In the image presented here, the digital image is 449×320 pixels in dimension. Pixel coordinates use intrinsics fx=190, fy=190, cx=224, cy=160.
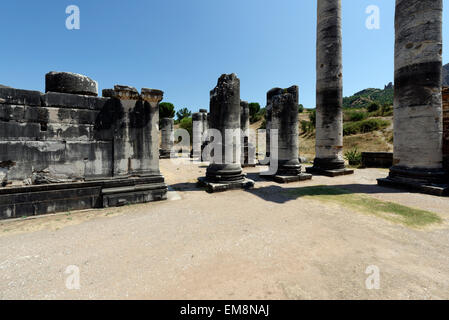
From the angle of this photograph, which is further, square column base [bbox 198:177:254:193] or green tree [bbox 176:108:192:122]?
green tree [bbox 176:108:192:122]

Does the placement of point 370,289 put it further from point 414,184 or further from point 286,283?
point 414,184

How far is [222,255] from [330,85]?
33.9ft

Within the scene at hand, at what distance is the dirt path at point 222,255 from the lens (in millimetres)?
1969

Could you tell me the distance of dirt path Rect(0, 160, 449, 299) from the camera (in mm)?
1969

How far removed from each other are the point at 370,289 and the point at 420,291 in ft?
1.61

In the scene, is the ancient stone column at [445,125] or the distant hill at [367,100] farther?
the distant hill at [367,100]

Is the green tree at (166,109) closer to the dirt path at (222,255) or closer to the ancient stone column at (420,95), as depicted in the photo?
the ancient stone column at (420,95)

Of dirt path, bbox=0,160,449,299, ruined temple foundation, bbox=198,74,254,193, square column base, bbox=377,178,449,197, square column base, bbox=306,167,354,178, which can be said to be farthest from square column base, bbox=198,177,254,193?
square column base, bbox=377,178,449,197

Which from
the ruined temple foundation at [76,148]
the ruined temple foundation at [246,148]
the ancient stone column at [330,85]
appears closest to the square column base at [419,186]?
the ancient stone column at [330,85]

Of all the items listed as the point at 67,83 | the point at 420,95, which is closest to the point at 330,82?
the point at 420,95

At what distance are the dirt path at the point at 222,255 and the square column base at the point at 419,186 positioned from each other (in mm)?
1994

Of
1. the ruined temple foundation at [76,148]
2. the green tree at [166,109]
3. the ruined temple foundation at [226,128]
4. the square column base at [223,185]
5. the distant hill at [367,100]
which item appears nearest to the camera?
the ruined temple foundation at [76,148]

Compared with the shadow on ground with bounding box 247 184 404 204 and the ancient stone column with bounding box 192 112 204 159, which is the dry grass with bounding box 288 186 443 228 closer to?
the shadow on ground with bounding box 247 184 404 204

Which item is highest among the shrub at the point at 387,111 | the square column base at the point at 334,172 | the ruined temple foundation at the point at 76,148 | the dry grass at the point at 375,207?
the shrub at the point at 387,111
